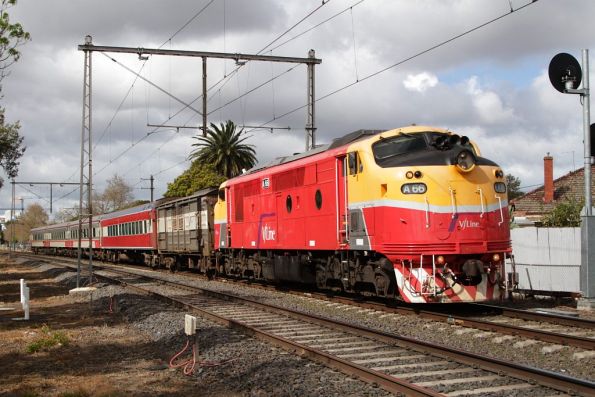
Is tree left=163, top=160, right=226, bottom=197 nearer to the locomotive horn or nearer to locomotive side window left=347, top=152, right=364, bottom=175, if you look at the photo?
locomotive side window left=347, top=152, right=364, bottom=175

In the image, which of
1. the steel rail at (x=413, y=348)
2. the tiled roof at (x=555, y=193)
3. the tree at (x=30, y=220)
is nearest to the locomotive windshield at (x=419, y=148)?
the steel rail at (x=413, y=348)

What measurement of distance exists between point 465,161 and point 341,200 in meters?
3.01

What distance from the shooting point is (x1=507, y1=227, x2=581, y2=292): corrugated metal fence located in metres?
15.0

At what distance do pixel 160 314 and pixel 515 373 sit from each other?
8823 millimetres

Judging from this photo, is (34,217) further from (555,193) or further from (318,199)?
(318,199)

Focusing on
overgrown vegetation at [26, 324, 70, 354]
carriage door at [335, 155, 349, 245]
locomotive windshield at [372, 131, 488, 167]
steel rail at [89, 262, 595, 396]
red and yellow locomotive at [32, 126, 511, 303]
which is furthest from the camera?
carriage door at [335, 155, 349, 245]

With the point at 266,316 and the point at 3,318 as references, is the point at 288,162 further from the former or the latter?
the point at 3,318

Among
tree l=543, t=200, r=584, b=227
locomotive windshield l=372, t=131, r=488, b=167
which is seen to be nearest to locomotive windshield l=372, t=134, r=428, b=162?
locomotive windshield l=372, t=131, r=488, b=167

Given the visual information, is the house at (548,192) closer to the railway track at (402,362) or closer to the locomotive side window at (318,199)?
the locomotive side window at (318,199)

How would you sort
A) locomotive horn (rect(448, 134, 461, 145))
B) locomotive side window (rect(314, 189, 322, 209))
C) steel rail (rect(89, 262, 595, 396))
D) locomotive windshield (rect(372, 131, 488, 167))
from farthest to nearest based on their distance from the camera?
locomotive side window (rect(314, 189, 322, 209)) → locomotive horn (rect(448, 134, 461, 145)) → locomotive windshield (rect(372, 131, 488, 167)) → steel rail (rect(89, 262, 595, 396))

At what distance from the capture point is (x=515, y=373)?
7.34 m

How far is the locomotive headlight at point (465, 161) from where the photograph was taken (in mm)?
11984

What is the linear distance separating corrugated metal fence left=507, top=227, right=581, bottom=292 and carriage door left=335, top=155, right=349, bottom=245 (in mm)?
5436

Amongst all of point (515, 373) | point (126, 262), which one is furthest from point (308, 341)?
point (126, 262)
